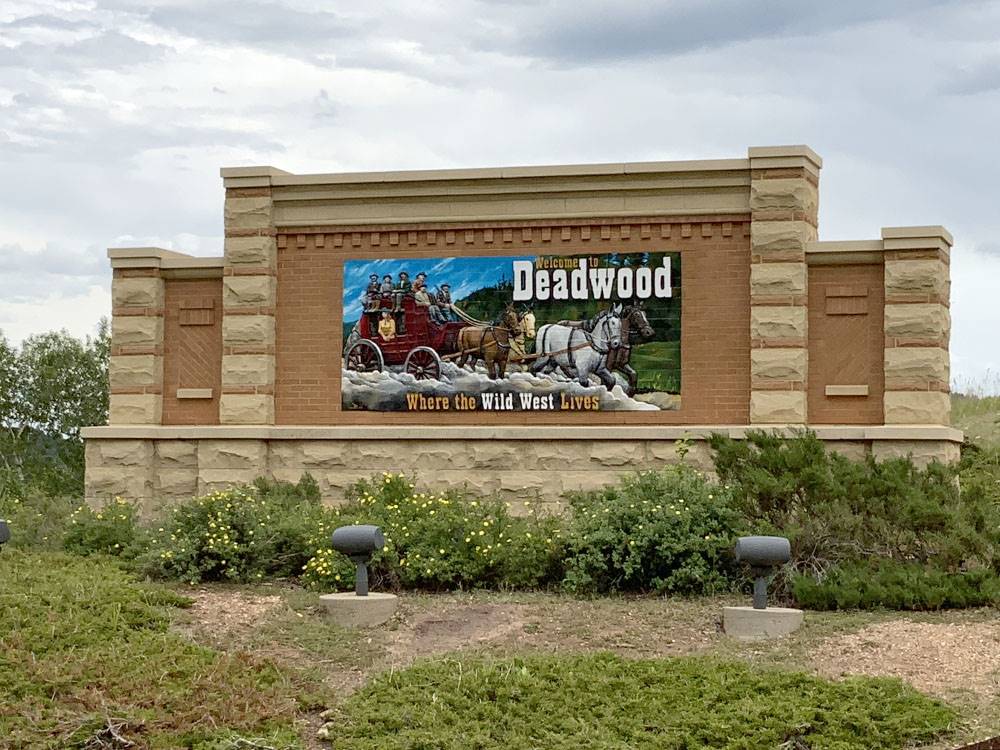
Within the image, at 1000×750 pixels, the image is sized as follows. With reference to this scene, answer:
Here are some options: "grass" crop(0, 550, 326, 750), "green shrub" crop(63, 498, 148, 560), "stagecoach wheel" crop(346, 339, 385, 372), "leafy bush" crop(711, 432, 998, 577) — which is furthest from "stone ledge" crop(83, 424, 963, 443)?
"grass" crop(0, 550, 326, 750)

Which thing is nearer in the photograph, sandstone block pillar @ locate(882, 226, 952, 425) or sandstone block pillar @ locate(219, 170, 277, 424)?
sandstone block pillar @ locate(882, 226, 952, 425)

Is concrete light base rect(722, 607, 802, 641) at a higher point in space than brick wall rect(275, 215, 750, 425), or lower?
lower

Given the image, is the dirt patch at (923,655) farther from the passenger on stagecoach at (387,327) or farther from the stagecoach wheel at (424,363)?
the passenger on stagecoach at (387,327)

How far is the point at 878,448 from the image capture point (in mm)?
18219

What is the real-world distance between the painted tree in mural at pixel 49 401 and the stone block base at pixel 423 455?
6.77 meters

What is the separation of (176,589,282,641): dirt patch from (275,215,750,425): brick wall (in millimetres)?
5925

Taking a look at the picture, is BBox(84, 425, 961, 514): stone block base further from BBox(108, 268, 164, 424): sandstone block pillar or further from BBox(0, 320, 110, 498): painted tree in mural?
BBox(0, 320, 110, 498): painted tree in mural

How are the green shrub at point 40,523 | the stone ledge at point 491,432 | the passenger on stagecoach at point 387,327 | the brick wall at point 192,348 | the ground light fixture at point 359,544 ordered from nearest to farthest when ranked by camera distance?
1. the ground light fixture at point 359,544
2. the green shrub at point 40,523
3. the stone ledge at point 491,432
4. the passenger on stagecoach at point 387,327
5. the brick wall at point 192,348

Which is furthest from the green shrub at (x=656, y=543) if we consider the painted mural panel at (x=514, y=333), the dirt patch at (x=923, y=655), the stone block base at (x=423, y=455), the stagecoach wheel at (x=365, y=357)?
the stagecoach wheel at (x=365, y=357)

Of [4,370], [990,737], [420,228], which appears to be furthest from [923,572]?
[4,370]

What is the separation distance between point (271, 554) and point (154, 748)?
5789 millimetres

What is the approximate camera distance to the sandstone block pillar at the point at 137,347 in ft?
67.6

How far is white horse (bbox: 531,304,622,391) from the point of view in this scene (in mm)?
18875

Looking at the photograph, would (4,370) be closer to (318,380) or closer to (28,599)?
(318,380)
